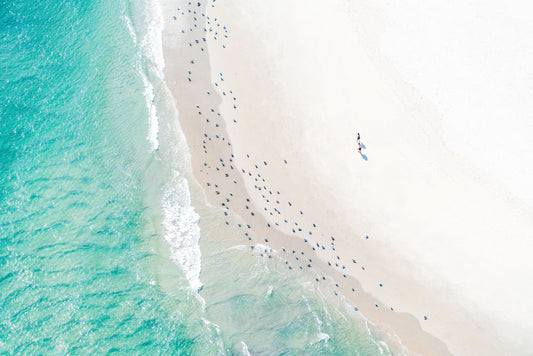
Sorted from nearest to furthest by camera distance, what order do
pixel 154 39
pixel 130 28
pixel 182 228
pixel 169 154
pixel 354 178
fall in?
pixel 182 228 → pixel 354 178 → pixel 169 154 → pixel 154 39 → pixel 130 28

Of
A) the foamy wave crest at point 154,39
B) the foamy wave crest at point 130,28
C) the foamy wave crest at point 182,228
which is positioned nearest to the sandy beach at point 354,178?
the foamy wave crest at point 154,39

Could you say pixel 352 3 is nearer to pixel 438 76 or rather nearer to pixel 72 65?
pixel 438 76

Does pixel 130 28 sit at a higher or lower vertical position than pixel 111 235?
higher

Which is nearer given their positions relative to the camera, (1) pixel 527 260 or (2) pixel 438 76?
(1) pixel 527 260

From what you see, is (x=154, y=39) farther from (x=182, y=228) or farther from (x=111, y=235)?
(x=111, y=235)

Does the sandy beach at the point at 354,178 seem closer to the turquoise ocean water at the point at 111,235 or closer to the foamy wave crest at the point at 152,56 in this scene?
the foamy wave crest at the point at 152,56

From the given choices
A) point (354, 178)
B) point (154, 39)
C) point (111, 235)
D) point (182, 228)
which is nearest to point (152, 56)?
point (154, 39)

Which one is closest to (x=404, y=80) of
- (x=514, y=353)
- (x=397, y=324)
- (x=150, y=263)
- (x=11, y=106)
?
(x=397, y=324)
